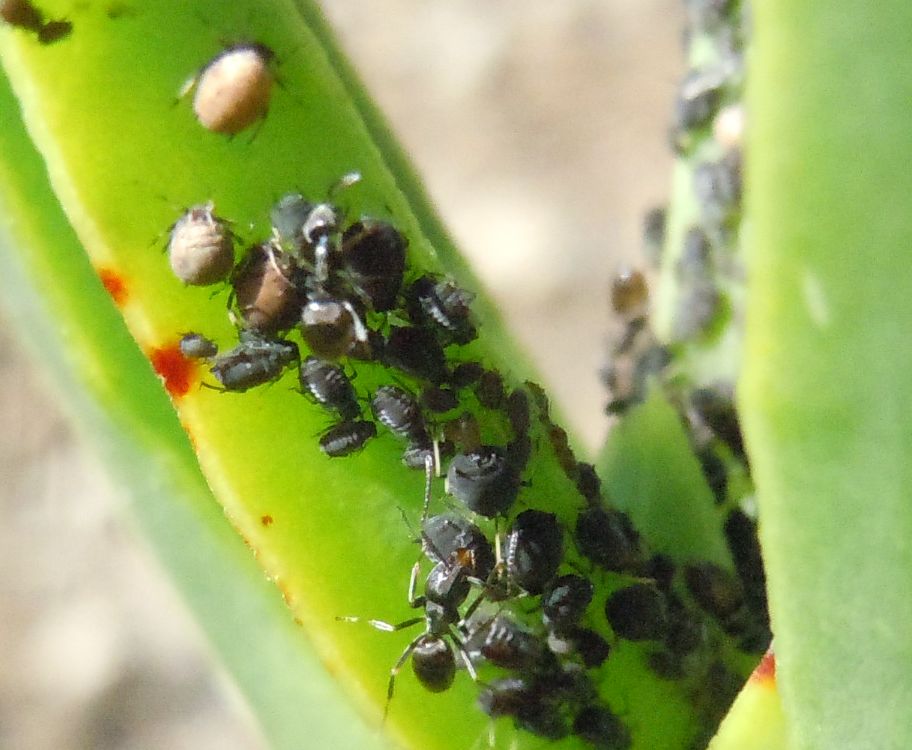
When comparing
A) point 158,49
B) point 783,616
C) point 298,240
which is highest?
point 158,49

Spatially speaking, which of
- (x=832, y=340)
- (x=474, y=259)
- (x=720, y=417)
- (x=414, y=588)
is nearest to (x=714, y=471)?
(x=720, y=417)

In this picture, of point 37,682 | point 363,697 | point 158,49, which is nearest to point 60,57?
point 158,49

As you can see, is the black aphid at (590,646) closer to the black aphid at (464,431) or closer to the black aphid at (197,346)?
the black aphid at (464,431)

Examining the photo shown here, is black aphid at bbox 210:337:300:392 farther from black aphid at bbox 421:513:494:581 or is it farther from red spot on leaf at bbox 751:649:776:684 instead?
red spot on leaf at bbox 751:649:776:684

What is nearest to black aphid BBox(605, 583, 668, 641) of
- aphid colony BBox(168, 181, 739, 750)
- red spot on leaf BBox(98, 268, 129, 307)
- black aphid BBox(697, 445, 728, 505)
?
aphid colony BBox(168, 181, 739, 750)

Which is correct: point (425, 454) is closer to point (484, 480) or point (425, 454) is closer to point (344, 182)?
point (484, 480)

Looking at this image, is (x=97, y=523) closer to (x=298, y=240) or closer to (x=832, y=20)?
(x=298, y=240)

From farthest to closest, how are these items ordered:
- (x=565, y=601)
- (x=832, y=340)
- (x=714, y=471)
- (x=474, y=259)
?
(x=474, y=259) < (x=714, y=471) < (x=565, y=601) < (x=832, y=340)
